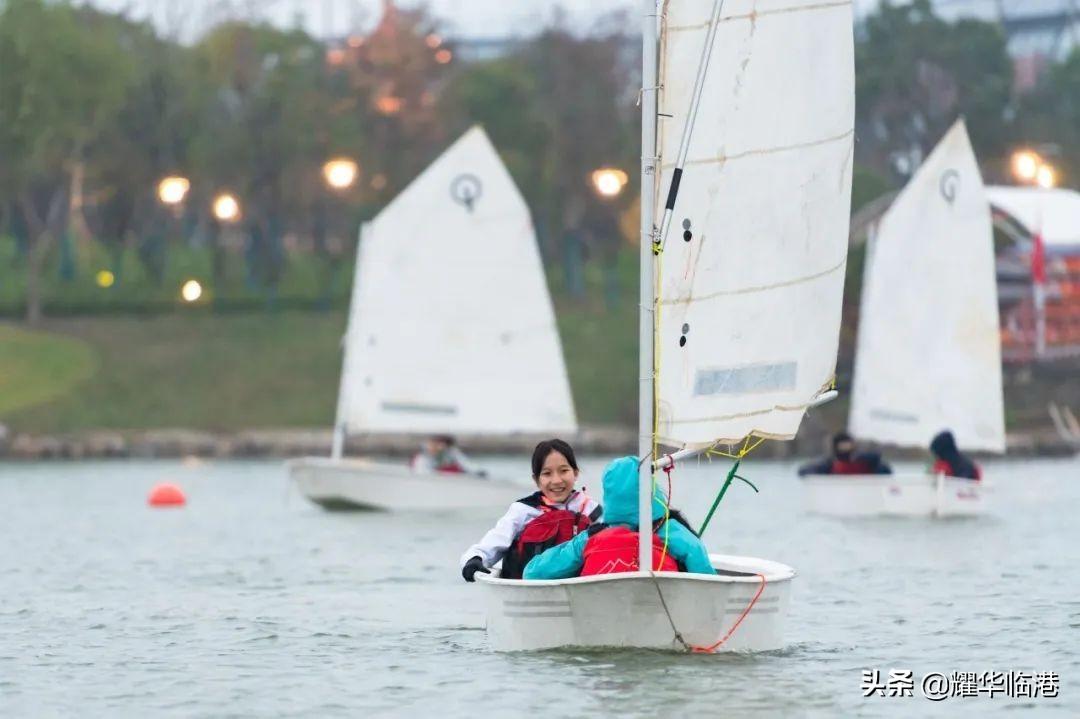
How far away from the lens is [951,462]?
46.3 metres

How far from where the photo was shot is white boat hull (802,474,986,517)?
45312 millimetres

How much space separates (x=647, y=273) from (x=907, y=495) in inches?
1028

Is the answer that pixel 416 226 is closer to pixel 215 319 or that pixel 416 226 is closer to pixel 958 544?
pixel 958 544

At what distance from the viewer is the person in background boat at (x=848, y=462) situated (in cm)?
4688

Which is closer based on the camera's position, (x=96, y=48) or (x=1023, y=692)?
(x=1023, y=692)

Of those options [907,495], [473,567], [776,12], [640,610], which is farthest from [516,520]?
[907,495]

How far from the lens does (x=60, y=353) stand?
95375 millimetres

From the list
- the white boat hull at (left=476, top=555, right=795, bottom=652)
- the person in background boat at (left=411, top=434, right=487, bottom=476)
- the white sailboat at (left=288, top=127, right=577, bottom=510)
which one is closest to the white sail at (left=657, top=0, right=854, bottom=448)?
the white boat hull at (left=476, top=555, right=795, bottom=652)

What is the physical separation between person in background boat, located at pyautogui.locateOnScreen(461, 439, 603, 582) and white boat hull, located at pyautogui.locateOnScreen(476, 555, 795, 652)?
0.95 ft

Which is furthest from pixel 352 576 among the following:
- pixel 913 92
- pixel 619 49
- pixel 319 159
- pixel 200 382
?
pixel 619 49

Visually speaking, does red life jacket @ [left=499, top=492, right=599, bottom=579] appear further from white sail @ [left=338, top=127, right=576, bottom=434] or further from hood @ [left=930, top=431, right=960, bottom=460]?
white sail @ [left=338, top=127, right=576, bottom=434]

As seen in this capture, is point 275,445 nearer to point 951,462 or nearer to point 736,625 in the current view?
point 951,462

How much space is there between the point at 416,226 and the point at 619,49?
81935 mm

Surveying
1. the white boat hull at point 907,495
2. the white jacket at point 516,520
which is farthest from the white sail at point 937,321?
the white jacket at point 516,520
